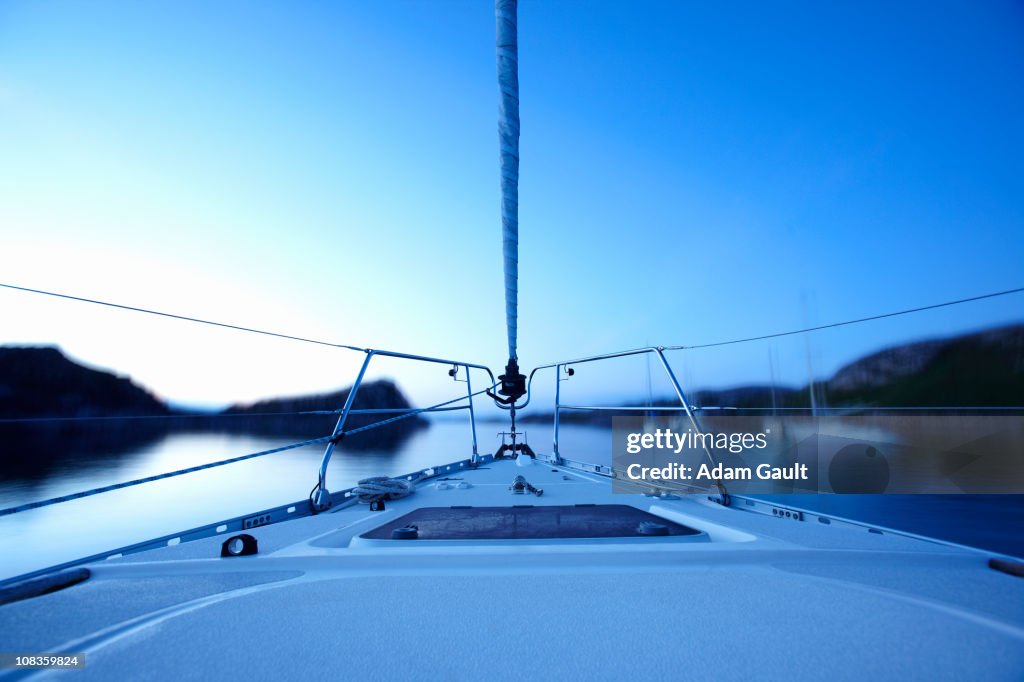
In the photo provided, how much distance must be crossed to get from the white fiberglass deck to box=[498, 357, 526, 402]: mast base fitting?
2.87m

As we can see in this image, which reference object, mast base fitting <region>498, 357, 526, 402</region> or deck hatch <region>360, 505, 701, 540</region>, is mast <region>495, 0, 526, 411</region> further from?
deck hatch <region>360, 505, 701, 540</region>

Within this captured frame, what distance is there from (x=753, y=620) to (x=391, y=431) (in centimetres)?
4721

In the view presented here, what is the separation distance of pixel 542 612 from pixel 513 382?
3.29m

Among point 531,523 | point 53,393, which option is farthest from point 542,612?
point 53,393

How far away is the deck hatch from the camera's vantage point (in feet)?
4.68

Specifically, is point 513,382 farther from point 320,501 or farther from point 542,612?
point 542,612

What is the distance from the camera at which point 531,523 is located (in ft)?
5.37

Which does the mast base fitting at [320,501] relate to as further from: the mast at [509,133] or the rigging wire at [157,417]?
the mast at [509,133]

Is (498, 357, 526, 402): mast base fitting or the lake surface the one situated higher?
(498, 357, 526, 402): mast base fitting

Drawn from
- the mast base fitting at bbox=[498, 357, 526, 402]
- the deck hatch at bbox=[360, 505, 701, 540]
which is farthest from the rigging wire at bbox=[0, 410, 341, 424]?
the mast base fitting at bbox=[498, 357, 526, 402]

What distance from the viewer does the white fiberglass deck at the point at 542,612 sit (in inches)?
27.0

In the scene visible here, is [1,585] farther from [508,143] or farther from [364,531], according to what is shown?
[508,143]

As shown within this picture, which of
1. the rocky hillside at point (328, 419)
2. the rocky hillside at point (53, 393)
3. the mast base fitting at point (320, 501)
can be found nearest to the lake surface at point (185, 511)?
the rocky hillside at point (328, 419)

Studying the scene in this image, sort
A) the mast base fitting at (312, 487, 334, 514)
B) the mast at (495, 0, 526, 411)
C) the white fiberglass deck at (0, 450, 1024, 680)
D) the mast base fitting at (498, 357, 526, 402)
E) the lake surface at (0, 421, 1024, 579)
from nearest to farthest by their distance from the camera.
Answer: the white fiberglass deck at (0, 450, 1024, 680) < the mast base fitting at (312, 487, 334, 514) < the mast at (495, 0, 526, 411) < the mast base fitting at (498, 357, 526, 402) < the lake surface at (0, 421, 1024, 579)
